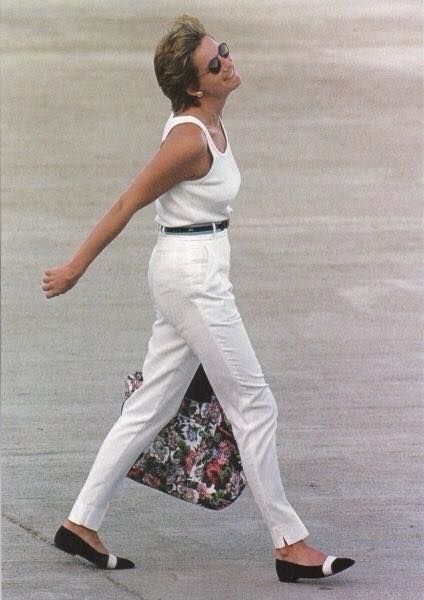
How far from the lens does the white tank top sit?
4973 millimetres

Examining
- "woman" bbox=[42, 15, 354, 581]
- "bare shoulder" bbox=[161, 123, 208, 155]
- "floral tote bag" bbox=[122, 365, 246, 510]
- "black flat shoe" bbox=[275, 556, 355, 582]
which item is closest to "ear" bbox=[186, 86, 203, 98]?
"woman" bbox=[42, 15, 354, 581]

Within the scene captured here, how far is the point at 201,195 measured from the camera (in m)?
4.98

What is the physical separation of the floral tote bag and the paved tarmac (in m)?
0.23

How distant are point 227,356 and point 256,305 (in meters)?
3.80

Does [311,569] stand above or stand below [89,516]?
below

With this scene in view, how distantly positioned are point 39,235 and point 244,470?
18.5ft

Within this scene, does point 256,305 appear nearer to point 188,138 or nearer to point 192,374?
point 192,374

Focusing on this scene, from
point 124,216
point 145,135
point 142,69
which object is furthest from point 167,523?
point 142,69

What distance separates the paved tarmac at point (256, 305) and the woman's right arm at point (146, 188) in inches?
37.8

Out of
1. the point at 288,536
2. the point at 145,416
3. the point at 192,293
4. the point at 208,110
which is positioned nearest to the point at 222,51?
the point at 208,110

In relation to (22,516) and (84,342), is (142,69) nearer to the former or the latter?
(84,342)

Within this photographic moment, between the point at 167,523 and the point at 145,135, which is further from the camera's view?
the point at 145,135

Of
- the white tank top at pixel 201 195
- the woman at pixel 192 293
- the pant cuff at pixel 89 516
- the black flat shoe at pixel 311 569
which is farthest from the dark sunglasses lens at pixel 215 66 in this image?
the black flat shoe at pixel 311 569

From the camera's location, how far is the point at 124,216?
4902mm
